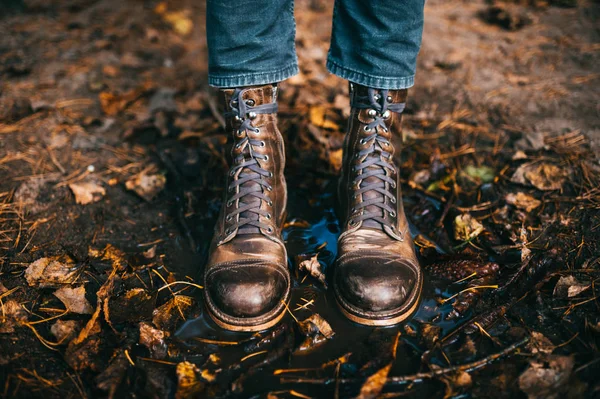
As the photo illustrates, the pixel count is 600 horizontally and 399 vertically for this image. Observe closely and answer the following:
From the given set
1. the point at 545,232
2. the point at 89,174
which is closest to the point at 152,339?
the point at 89,174

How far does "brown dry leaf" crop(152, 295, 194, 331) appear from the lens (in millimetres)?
1624

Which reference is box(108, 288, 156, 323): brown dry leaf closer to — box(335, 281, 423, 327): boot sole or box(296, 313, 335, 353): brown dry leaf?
box(296, 313, 335, 353): brown dry leaf

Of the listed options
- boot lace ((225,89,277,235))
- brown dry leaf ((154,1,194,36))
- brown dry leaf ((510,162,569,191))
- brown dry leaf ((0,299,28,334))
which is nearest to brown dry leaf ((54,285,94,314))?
brown dry leaf ((0,299,28,334))

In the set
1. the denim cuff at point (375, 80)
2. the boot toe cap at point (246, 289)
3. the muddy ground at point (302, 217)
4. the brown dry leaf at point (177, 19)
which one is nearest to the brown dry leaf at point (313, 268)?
the muddy ground at point (302, 217)

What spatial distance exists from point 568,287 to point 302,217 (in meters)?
1.11

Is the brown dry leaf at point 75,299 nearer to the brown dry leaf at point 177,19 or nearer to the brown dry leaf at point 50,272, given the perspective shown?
the brown dry leaf at point 50,272

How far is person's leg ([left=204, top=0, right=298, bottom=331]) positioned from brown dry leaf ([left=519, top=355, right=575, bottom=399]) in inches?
32.7

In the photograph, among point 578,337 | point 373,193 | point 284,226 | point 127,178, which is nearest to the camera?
point 578,337

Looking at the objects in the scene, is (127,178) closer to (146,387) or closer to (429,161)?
(146,387)

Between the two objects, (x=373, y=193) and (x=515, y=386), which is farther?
(x=373, y=193)

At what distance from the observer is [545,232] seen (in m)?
1.93

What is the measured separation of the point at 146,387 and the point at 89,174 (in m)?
1.31

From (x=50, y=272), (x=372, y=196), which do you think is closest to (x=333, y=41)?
(x=372, y=196)

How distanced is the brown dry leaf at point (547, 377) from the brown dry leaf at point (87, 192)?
195 cm
